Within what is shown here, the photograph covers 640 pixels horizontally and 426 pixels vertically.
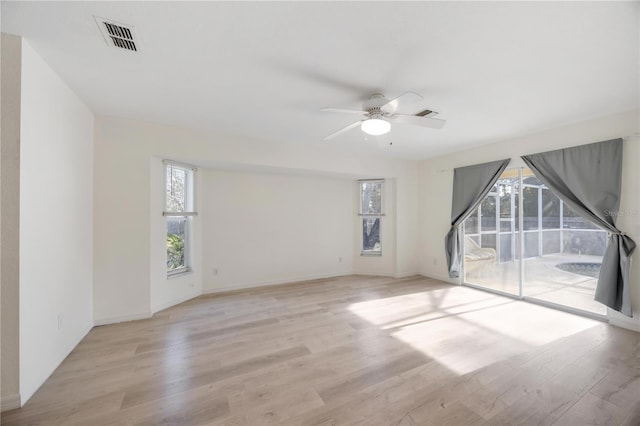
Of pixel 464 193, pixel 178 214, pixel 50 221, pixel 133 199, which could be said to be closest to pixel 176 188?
pixel 178 214

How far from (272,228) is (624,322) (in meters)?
4.86

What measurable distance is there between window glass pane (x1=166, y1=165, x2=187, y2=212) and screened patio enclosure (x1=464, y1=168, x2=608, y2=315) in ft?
16.2

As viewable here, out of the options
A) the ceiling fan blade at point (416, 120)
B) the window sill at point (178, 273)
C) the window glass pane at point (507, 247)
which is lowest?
the window sill at point (178, 273)

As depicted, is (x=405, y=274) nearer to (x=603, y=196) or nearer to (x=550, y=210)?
(x=550, y=210)

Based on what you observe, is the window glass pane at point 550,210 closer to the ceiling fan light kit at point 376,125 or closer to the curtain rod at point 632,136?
the curtain rod at point 632,136

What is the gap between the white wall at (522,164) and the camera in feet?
9.30

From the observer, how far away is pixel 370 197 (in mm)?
5578

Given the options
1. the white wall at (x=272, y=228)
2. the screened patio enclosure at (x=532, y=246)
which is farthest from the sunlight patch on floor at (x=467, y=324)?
the white wall at (x=272, y=228)

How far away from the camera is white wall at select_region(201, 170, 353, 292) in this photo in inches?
170

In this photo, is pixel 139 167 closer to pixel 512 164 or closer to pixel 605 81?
pixel 605 81

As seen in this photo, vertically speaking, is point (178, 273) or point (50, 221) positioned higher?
point (50, 221)

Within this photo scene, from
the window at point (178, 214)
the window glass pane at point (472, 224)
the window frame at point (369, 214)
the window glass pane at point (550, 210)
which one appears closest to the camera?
the window glass pane at point (550, 210)

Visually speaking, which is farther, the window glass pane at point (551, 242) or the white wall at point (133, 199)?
the window glass pane at point (551, 242)

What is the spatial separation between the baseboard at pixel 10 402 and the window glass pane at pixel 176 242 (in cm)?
208
